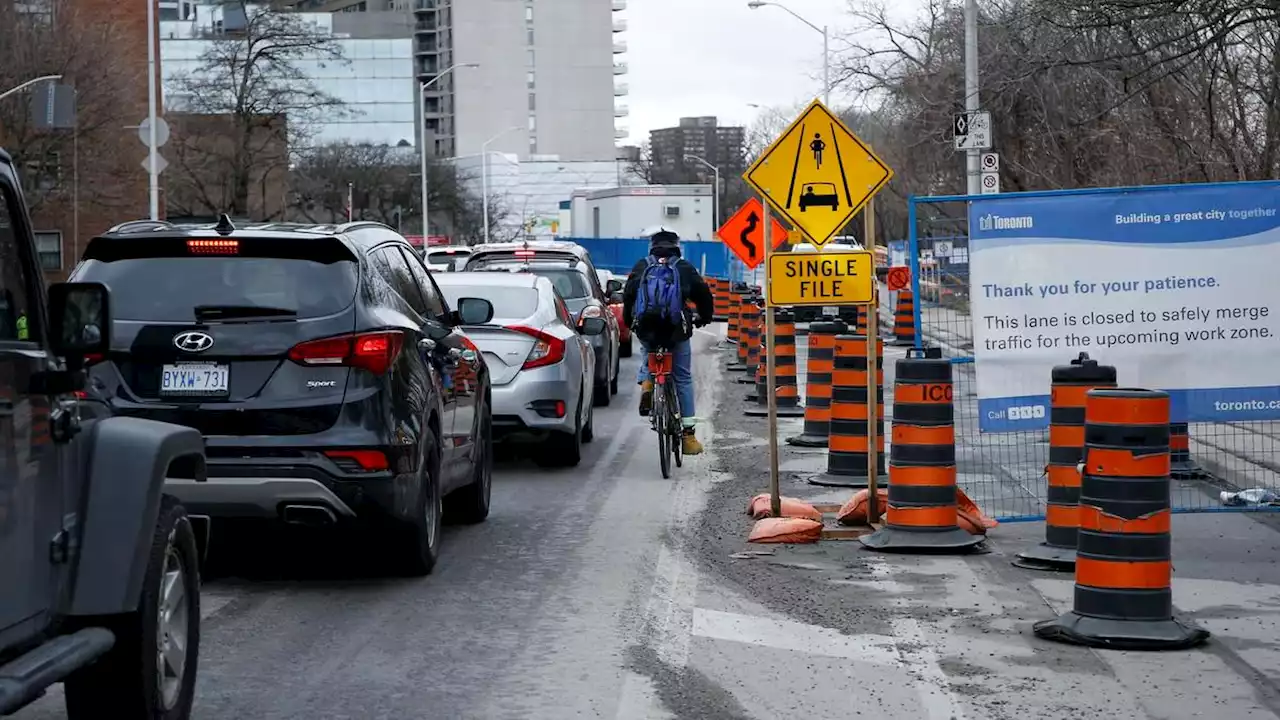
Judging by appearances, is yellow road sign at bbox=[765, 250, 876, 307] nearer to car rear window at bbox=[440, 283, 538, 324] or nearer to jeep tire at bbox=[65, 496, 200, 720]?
car rear window at bbox=[440, 283, 538, 324]

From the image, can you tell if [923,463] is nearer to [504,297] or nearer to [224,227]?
[224,227]

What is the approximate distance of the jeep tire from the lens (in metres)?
5.49

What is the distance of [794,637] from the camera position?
317 inches

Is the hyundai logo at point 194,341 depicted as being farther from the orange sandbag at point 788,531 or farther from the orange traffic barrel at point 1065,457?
the orange traffic barrel at point 1065,457

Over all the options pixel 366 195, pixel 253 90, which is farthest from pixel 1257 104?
pixel 366 195

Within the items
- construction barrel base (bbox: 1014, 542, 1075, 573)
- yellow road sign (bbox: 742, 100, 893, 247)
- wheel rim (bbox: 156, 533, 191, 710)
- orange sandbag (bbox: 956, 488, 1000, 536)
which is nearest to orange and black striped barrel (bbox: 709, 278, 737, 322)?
yellow road sign (bbox: 742, 100, 893, 247)

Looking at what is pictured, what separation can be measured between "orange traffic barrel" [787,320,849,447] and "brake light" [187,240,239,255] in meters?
7.74

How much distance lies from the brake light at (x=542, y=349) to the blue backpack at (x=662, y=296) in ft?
2.36

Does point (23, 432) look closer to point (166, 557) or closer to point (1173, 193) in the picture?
point (166, 557)

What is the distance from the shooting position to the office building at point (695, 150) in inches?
5778

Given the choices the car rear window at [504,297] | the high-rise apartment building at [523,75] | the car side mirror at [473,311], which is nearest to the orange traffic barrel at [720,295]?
the car rear window at [504,297]

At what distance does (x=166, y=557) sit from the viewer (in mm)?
5746

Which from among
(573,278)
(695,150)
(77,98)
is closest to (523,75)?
(695,150)

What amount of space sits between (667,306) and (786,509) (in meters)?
3.23
